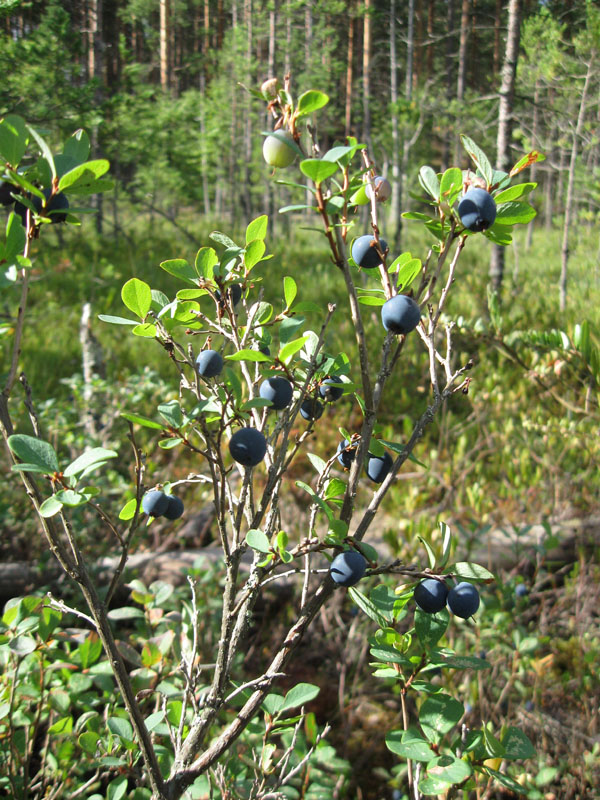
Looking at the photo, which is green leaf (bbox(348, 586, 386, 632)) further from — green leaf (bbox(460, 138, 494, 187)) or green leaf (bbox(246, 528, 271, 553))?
green leaf (bbox(460, 138, 494, 187))

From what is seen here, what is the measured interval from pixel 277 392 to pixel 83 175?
0.29 meters

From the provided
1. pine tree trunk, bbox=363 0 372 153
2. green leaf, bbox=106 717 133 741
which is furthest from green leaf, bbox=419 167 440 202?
pine tree trunk, bbox=363 0 372 153

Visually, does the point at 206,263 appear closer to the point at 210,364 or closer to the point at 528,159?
the point at 210,364

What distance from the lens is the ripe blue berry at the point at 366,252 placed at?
2.08 ft

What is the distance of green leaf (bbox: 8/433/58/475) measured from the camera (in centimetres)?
53

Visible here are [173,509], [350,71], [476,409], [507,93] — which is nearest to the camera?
Result: [173,509]

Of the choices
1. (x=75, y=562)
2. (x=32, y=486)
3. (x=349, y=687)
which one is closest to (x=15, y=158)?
(x=32, y=486)

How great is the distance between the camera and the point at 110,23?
686cm

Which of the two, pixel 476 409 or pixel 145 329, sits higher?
pixel 145 329

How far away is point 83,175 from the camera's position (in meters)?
0.55

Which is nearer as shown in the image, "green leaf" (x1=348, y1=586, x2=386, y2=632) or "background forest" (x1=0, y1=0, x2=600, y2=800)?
"green leaf" (x1=348, y1=586, x2=386, y2=632)

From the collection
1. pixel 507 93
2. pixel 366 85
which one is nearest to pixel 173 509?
pixel 507 93

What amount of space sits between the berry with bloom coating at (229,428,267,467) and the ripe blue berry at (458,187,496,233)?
31 cm

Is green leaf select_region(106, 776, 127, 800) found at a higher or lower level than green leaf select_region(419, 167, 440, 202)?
lower
